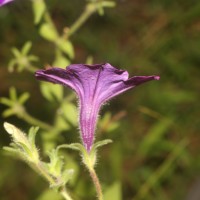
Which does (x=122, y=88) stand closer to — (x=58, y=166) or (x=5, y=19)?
(x=58, y=166)

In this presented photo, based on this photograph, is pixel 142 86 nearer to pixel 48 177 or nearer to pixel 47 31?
pixel 47 31

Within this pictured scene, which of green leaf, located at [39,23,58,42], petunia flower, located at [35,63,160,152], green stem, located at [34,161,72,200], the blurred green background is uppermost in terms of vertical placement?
the blurred green background

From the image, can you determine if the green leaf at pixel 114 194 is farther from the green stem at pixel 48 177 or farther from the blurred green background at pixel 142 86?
the blurred green background at pixel 142 86

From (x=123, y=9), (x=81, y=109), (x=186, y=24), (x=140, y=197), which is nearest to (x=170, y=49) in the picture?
(x=186, y=24)

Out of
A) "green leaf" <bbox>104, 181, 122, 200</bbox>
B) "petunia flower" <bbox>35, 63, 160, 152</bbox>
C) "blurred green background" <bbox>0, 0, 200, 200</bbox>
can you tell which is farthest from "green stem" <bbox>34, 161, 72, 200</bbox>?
"blurred green background" <bbox>0, 0, 200, 200</bbox>

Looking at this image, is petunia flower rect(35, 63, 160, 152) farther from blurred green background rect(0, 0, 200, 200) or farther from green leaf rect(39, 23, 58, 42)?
blurred green background rect(0, 0, 200, 200)

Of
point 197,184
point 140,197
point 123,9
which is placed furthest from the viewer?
point 123,9

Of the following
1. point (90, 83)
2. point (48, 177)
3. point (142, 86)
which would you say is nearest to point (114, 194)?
point (48, 177)
